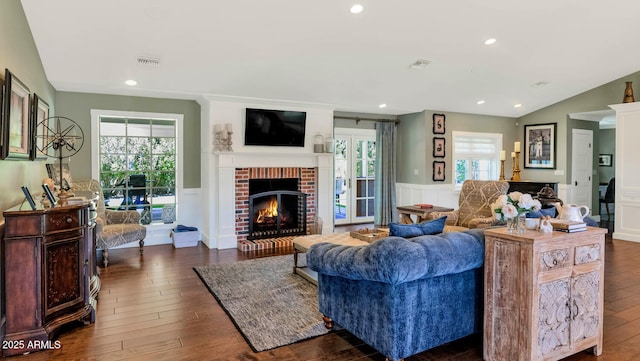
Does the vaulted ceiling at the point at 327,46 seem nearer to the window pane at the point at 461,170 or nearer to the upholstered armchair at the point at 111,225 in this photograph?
the upholstered armchair at the point at 111,225

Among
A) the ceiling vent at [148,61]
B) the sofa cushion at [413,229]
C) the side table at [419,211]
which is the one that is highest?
the ceiling vent at [148,61]

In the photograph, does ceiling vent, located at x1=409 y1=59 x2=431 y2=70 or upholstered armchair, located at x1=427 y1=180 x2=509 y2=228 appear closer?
upholstered armchair, located at x1=427 y1=180 x2=509 y2=228

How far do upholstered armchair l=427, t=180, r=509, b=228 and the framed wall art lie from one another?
4768 millimetres

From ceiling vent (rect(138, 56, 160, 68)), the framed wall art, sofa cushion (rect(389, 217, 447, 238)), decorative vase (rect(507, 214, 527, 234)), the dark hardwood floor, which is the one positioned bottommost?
the dark hardwood floor

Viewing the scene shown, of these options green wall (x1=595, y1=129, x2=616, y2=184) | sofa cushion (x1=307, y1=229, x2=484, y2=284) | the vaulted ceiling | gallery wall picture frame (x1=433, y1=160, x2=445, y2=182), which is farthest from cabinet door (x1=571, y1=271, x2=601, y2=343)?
green wall (x1=595, y1=129, x2=616, y2=184)

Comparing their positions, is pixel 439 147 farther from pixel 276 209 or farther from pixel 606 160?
pixel 606 160

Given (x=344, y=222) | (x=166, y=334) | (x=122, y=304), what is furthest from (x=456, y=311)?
(x=344, y=222)

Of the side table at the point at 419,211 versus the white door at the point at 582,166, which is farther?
the white door at the point at 582,166

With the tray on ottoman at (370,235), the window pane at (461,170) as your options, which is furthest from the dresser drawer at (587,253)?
the window pane at (461,170)

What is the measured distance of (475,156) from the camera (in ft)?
28.3

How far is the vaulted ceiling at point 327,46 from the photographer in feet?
13.0

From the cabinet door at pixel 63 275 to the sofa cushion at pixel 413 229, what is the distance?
99.6 inches

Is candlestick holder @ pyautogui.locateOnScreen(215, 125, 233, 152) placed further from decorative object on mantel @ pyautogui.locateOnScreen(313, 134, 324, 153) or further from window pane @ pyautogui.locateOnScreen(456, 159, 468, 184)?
window pane @ pyautogui.locateOnScreen(456, 159, 468, 184)

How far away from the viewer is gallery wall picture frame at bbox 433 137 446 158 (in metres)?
7.93
